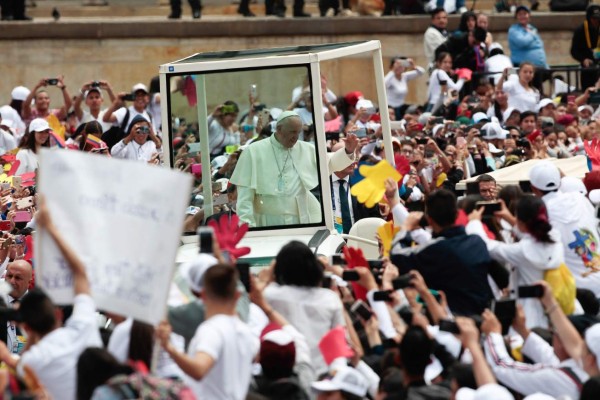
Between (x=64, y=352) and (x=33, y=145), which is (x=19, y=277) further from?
(x=33, y=145)

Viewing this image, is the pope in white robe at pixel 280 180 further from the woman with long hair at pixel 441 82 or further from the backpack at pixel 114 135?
the woman with long hair at pixel 441 82

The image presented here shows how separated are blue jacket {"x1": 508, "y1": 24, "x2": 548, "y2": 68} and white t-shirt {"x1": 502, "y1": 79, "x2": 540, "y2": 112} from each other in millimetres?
2283

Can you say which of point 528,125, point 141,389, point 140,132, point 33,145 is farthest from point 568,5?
point 141,389

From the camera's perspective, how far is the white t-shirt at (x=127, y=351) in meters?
8.02

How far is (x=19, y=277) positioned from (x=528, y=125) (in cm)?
848

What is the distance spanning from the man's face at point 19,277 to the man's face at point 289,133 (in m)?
1.91

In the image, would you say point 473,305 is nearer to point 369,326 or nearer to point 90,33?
point 369,326

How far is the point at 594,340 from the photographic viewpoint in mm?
8305

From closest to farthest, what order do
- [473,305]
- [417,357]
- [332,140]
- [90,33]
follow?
1. [417,357]
2. [473,305]
3. [332,140]
4. [90,33]

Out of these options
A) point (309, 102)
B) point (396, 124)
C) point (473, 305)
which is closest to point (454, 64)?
point (396, 124)

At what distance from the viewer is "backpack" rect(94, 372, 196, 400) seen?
7133 mm

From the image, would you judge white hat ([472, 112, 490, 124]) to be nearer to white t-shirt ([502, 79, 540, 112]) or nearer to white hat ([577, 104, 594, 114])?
white t-shirt ([502, 79, 540, 112])

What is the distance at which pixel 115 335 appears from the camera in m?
8.13

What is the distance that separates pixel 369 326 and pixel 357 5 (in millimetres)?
18976
